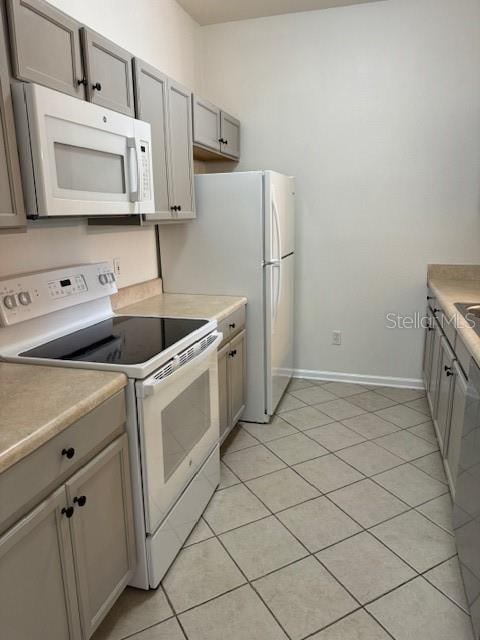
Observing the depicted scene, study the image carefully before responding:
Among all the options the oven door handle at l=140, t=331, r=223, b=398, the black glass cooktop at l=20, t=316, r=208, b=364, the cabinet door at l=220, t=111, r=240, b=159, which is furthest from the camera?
the cabinet door at l=220, t=111, r=240, b=159

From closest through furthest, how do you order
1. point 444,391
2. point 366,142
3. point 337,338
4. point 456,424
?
point 456,424, point 444,391, point 366,142, point 337,338

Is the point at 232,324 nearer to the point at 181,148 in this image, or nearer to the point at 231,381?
the point at 231,381

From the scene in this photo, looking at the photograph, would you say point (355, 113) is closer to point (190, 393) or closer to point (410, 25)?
point (410, 25)

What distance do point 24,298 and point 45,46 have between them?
2.89 feet

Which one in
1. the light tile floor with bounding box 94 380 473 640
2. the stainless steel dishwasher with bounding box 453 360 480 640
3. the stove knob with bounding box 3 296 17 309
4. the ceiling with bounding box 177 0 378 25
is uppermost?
the ceiling with bounding box 177 0 378 25

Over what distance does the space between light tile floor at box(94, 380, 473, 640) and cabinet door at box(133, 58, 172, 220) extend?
1496 millimetres

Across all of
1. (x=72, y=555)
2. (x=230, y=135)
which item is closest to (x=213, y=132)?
(x=230, y=135)

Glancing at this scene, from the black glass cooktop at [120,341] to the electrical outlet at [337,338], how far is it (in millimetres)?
1800

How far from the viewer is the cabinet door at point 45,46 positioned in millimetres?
1405

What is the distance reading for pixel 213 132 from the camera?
3059 millimetres

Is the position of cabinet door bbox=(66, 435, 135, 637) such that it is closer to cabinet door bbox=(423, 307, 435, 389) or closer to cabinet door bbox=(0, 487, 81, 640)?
cabinet door bbox=(0, 487, 81, 640)

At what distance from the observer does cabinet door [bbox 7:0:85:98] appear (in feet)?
4.61

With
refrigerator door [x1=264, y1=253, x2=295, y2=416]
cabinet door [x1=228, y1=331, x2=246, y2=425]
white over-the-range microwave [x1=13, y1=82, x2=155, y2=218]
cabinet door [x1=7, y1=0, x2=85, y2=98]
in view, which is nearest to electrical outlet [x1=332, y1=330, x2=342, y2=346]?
refrigerator door [x1=264, y1=253, x2=295, y2=416]

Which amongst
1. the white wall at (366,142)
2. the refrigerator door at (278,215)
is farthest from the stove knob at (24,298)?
the white wall at (366,142)
